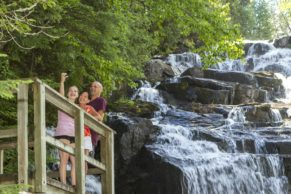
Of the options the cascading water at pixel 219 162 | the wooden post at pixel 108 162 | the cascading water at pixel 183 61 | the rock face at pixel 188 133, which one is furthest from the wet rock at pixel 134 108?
the cascading water at pixel 183 61

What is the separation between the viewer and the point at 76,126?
699 centimetres

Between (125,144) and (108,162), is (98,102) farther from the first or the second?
(125,144)

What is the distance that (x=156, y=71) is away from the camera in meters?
29.2

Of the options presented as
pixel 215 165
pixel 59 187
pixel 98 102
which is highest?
pixel 215 165

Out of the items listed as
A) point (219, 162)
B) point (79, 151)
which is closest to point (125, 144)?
point (219, 162)

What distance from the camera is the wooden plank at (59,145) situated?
6.20 meters

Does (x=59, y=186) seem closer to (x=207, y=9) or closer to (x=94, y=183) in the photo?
(x=207, y=9)

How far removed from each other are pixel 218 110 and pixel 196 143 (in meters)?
5.75

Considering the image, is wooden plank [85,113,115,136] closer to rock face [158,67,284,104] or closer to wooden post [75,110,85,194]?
wooden post [75,110,85,194]

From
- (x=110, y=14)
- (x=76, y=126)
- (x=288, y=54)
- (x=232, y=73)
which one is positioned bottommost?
(x=76, y=126)

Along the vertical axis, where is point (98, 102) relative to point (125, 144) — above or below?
below

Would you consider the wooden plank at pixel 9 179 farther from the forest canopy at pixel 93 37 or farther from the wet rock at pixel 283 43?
the wet rock at pixel 283 43

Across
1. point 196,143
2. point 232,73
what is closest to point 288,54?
point 232,73

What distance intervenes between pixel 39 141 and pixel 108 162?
106 inches
